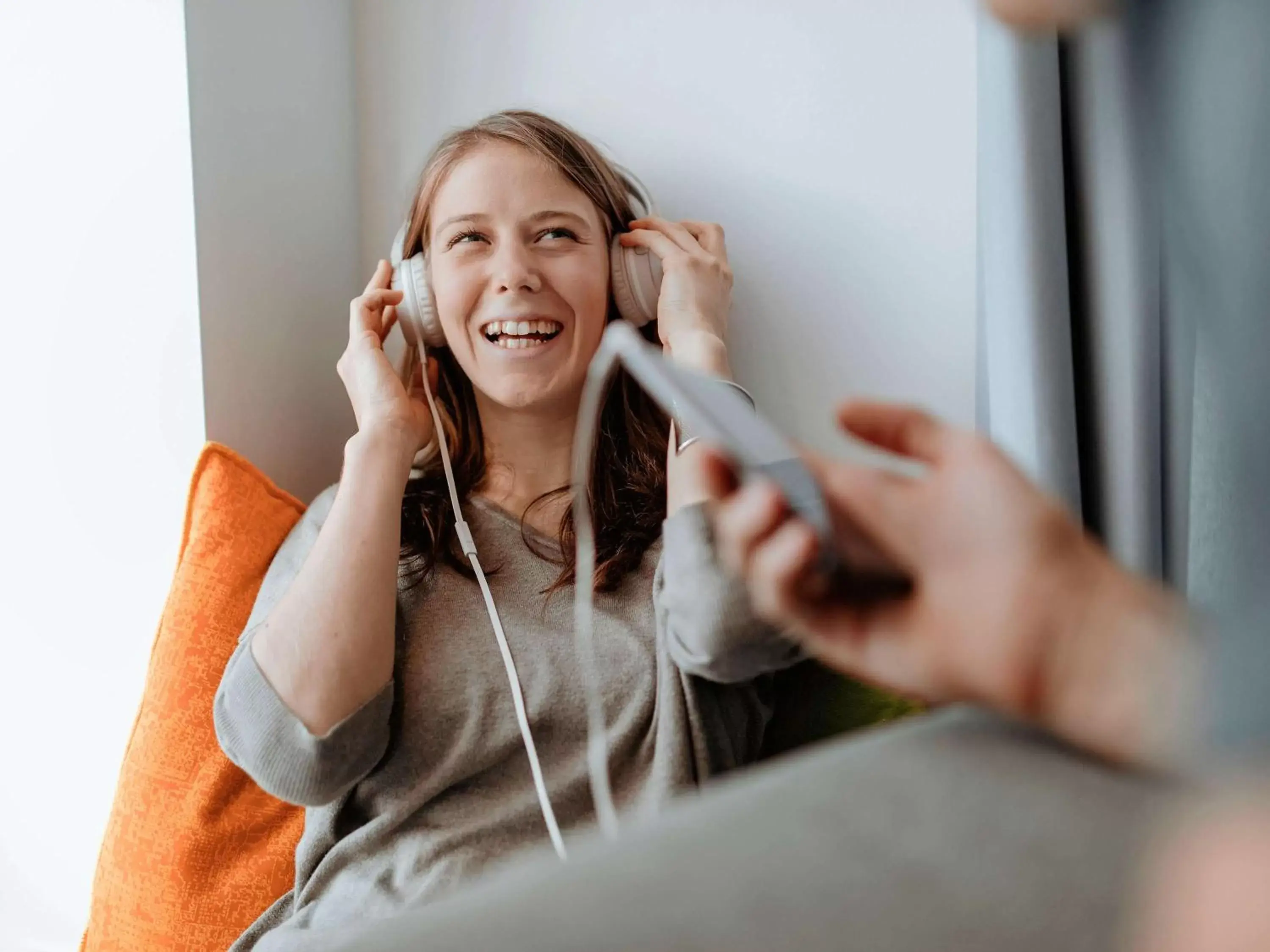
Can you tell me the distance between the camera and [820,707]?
108 centimetres

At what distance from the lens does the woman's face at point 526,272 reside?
3.78 feet

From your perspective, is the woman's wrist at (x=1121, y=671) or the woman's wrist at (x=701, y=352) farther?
the woman's wrist at (x=701, y=352)

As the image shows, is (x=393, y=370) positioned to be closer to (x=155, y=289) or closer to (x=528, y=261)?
(x=528, y=261)

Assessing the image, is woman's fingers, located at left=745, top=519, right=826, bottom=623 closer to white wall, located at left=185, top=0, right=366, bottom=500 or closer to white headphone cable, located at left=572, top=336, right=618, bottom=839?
white headphone cable, located at left=572, top=336, right=618, bottom=839

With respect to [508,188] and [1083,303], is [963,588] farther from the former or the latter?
[508,188]

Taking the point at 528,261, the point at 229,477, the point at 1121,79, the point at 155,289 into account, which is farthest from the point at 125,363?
the point at 1121,79

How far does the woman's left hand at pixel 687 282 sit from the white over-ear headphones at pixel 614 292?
0.5 inches

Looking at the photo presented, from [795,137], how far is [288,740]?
93 cm

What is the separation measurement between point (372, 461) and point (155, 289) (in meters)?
0.39

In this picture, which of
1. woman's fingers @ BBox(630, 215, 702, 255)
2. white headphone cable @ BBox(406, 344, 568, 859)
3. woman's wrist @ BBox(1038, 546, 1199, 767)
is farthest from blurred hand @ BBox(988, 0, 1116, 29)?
white headphone cable @ BBox(406, 344, 568, 859)

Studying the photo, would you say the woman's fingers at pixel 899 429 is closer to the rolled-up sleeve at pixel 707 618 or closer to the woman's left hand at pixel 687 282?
the rolled-up sleeve at pixel 707 618

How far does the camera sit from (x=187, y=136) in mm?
1177

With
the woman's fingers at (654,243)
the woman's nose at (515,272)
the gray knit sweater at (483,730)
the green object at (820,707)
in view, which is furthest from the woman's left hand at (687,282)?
the green object at (820,707)

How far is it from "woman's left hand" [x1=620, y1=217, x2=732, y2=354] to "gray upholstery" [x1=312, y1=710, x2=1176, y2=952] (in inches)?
29.9
